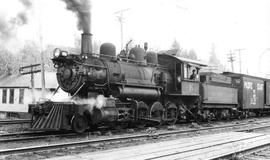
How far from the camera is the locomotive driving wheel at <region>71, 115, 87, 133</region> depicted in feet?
34.3

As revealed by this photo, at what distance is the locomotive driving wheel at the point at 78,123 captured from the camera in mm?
10461

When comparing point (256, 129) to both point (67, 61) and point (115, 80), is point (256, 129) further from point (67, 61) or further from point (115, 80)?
point (67, 61)

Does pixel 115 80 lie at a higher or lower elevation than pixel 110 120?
higher

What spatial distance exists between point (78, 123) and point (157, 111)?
13.5 feet

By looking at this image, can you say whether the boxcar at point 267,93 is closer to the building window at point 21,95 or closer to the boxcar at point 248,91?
the boxcar at point 248,91

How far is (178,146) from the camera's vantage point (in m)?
7.38

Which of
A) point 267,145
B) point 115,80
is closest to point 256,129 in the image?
point 267,145

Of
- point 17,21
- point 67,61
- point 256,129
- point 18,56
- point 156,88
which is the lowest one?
point 256,129

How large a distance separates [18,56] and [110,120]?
33211 millimetres

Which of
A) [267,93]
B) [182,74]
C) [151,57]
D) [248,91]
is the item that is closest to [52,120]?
[151,57]

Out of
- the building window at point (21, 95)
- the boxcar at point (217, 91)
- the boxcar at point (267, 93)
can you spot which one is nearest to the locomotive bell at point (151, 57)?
the boxcar at point (217, 91)

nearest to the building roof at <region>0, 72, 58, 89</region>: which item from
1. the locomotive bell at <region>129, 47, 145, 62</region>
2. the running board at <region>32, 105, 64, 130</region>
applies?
the locomotive bell at <region>129, 47, 145, 62</region>

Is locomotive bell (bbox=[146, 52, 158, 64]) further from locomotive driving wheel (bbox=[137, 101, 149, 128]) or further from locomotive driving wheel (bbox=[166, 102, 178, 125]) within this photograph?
locomotive driving wheel (bbox=[137, 101, 149, 128])

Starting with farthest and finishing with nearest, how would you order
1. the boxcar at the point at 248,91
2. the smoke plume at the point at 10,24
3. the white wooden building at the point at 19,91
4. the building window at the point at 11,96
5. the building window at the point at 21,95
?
the building window at the point at 11,96, the building window at the point at 21,95, the white wooden building at the point at 19,91, the boxcar at the point at 248,91, the smoke plume at the point at 10,24
